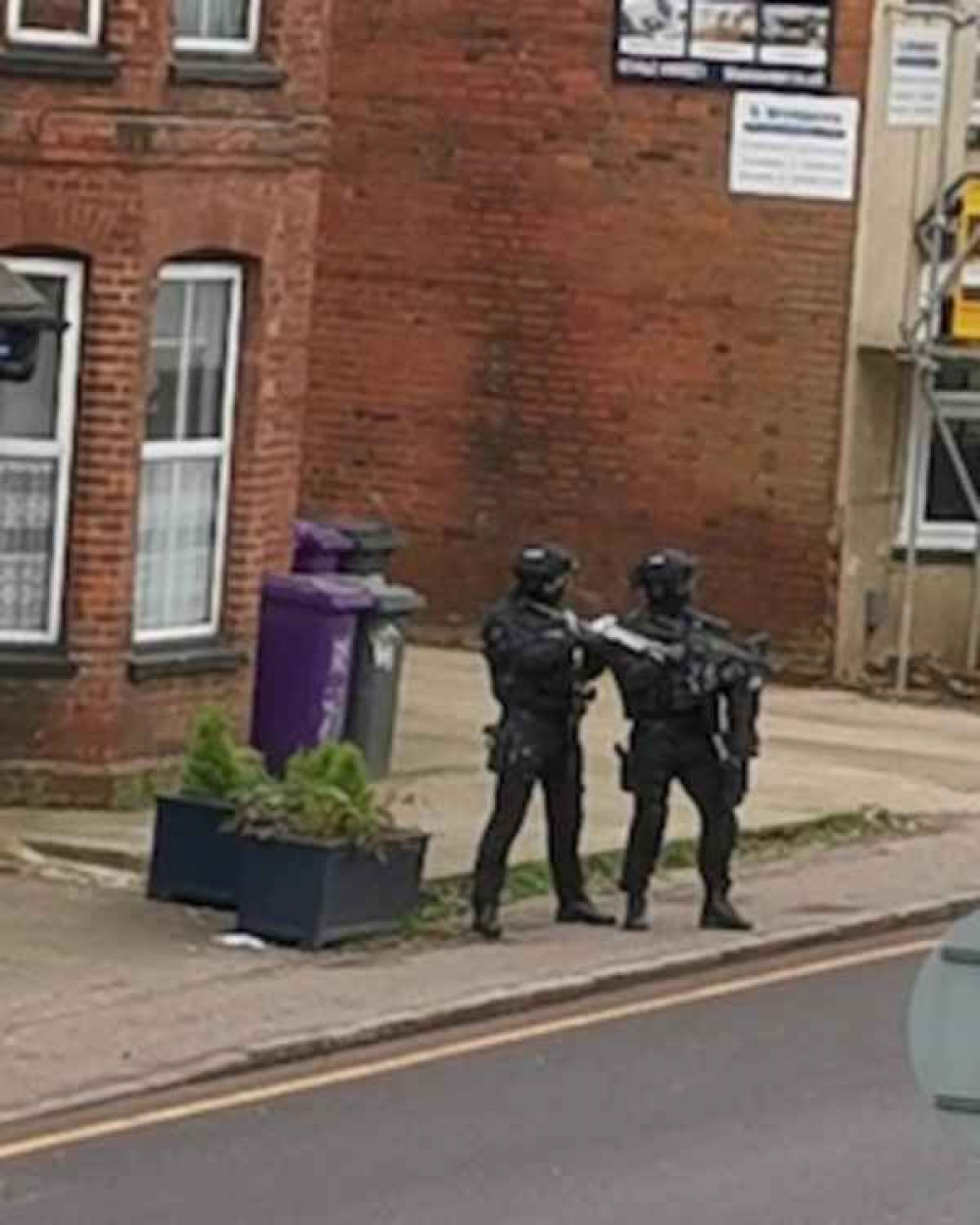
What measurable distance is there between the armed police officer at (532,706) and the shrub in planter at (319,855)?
43cm

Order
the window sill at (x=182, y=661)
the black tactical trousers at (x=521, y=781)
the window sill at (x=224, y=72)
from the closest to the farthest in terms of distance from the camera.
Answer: the black tactical trousers at (x=521, y=781)
the window sill at (x=224, y=72)
the window sill at (x=182, y=661)

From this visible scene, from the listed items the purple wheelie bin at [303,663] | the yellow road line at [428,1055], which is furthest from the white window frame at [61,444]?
the yellow road line at [428,1055]

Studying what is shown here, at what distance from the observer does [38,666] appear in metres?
21.1

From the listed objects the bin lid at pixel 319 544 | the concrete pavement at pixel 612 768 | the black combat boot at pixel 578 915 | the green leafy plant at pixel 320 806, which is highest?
the bin lid at pixel 319 544

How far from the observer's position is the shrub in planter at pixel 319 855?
1780 centimetres

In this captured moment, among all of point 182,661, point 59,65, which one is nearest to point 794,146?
point 182,661

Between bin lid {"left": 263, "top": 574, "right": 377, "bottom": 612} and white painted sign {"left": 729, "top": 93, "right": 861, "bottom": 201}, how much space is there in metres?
6.29

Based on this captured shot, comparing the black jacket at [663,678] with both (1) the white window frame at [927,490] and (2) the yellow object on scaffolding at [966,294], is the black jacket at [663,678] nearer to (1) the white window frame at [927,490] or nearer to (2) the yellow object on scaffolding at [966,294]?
(2) the yellow object on scaffolding at [966,294]

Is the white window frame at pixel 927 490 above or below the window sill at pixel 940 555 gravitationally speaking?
above

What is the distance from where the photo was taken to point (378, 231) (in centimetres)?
2900

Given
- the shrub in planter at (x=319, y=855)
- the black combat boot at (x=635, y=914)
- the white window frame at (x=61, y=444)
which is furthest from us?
the white window frame at (x=61, y=444)

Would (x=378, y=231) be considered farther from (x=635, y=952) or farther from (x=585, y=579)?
(x=635, y=952)

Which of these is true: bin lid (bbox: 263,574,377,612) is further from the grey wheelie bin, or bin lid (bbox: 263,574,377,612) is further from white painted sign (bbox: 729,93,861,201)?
white painted sign (bbox: 729,93,861,201)

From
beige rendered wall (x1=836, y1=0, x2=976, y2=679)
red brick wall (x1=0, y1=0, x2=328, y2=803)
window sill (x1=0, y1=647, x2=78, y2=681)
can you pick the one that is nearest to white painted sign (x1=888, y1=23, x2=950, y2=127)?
beige rendered wall (x1=836, y1=0, x2=976, y2=679)
